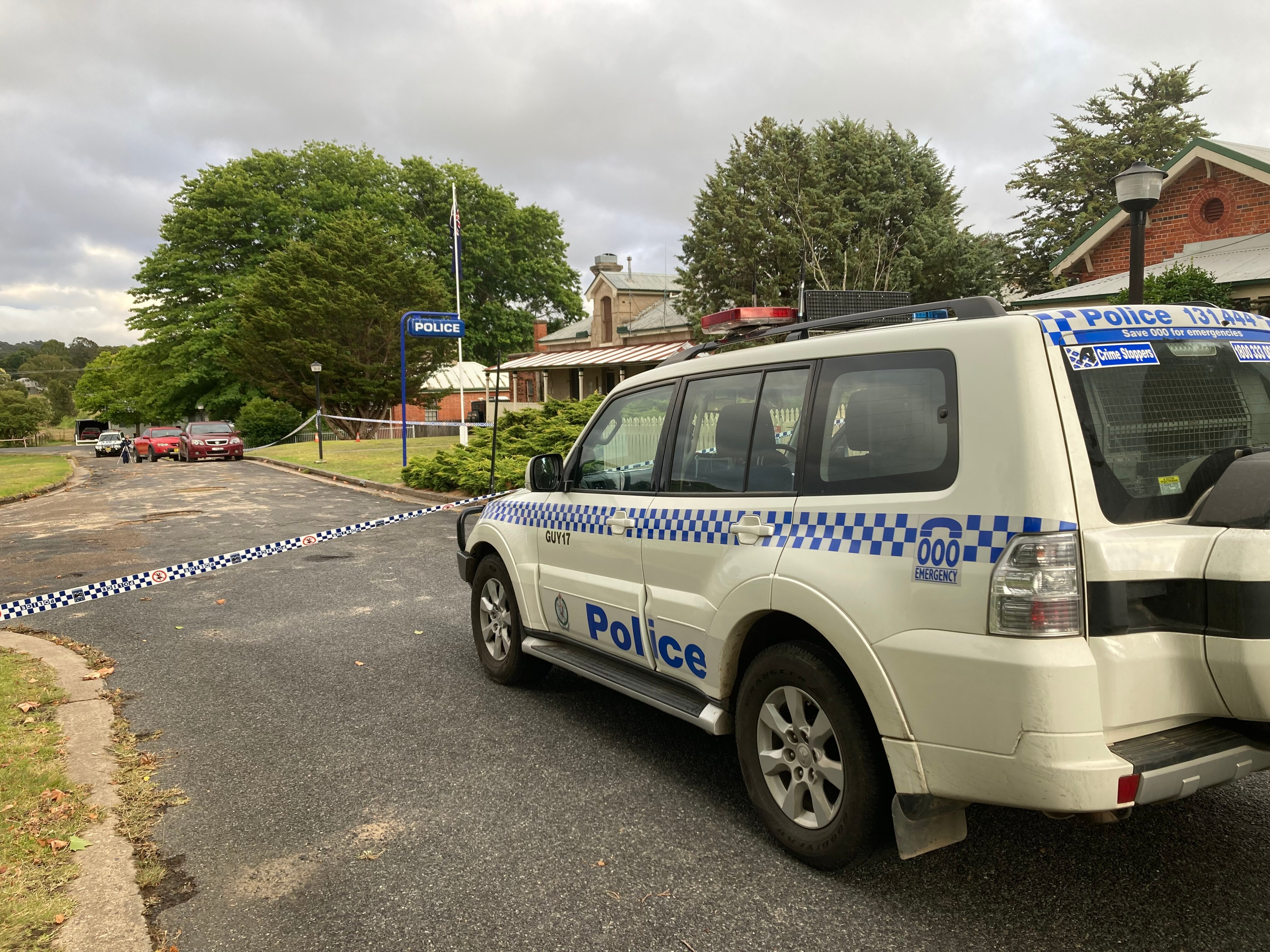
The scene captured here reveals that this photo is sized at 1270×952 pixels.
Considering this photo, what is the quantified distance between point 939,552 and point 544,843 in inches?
75.4

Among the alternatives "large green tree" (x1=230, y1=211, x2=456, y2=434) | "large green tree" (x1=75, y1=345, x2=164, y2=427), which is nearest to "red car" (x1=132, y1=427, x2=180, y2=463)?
"large green tree" (x1=230, y1=211, x2=456, y2=434)

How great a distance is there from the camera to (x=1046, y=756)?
98.2 inches

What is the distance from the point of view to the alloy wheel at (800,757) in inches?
122

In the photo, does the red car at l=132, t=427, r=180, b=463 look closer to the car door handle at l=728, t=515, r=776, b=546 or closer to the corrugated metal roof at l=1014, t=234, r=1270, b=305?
the corrugated metal roof at l=1014, t=234, r=1270, b=305

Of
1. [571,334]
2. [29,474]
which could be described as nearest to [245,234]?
[571,334]

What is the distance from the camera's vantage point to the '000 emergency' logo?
264 cm

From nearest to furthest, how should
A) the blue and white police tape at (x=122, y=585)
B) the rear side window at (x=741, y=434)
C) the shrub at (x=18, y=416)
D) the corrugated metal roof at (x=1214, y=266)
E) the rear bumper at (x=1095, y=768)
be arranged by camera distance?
1. the rear bumper at (x=1095, y=768)
2. the rear side window at (x=741, y=434)
3. the blue and white police tape at (x=122, y=585)
4. the corrugated metal roof at (x=1214, y=266)
5. the shrub at (x=18, y=416)

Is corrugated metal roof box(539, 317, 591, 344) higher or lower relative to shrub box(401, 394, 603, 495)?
higher

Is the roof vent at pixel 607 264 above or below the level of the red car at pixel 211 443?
above

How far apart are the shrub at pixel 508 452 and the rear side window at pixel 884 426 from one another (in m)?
12.5

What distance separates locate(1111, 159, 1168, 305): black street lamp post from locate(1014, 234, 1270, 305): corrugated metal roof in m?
7.22

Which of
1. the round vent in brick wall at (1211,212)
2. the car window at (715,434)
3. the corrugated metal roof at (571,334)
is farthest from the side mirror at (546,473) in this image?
the corrugated metal roof at (571,334)

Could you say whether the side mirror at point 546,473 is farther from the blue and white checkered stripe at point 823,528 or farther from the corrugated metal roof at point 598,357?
the corrugated metal roof at point 598,357

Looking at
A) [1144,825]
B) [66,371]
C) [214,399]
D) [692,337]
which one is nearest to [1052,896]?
[1144,825]
